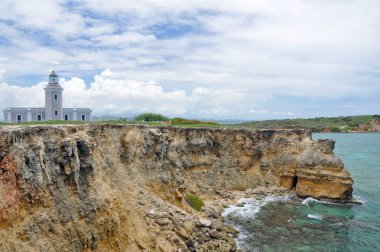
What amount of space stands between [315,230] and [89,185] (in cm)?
2014

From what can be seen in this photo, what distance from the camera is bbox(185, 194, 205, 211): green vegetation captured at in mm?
34963

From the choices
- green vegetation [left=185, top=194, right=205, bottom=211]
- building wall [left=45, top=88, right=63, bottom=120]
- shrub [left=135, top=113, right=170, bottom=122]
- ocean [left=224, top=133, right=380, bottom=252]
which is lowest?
ocean [left=224, top=133, right=380, bottom=252]

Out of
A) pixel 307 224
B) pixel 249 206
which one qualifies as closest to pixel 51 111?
pixel 249 206

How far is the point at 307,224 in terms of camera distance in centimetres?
3359

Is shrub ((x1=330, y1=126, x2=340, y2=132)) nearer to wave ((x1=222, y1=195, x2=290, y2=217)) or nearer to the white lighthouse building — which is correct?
wave ((x1=222, y1=195, x2=290, y2=217))

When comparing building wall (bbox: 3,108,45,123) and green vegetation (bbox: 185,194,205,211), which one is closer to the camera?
green vegetation (bbox: 185,194,205,211)

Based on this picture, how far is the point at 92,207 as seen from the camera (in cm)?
2291

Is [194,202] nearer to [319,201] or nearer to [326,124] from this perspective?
[319,201]

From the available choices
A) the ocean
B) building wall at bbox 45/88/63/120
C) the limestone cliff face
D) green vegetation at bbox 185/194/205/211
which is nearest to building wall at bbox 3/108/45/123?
building wall at bbox 45/88/63/120

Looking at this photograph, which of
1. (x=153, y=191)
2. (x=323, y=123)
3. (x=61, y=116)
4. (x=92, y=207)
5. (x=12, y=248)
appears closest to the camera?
(x=12, y=248)

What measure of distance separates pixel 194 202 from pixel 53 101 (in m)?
24.4

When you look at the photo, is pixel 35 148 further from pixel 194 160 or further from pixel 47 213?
pixel 194 160

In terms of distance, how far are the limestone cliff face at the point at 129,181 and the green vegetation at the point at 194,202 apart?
140 centimetres

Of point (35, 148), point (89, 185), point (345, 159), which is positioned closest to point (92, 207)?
point (89, 185)
